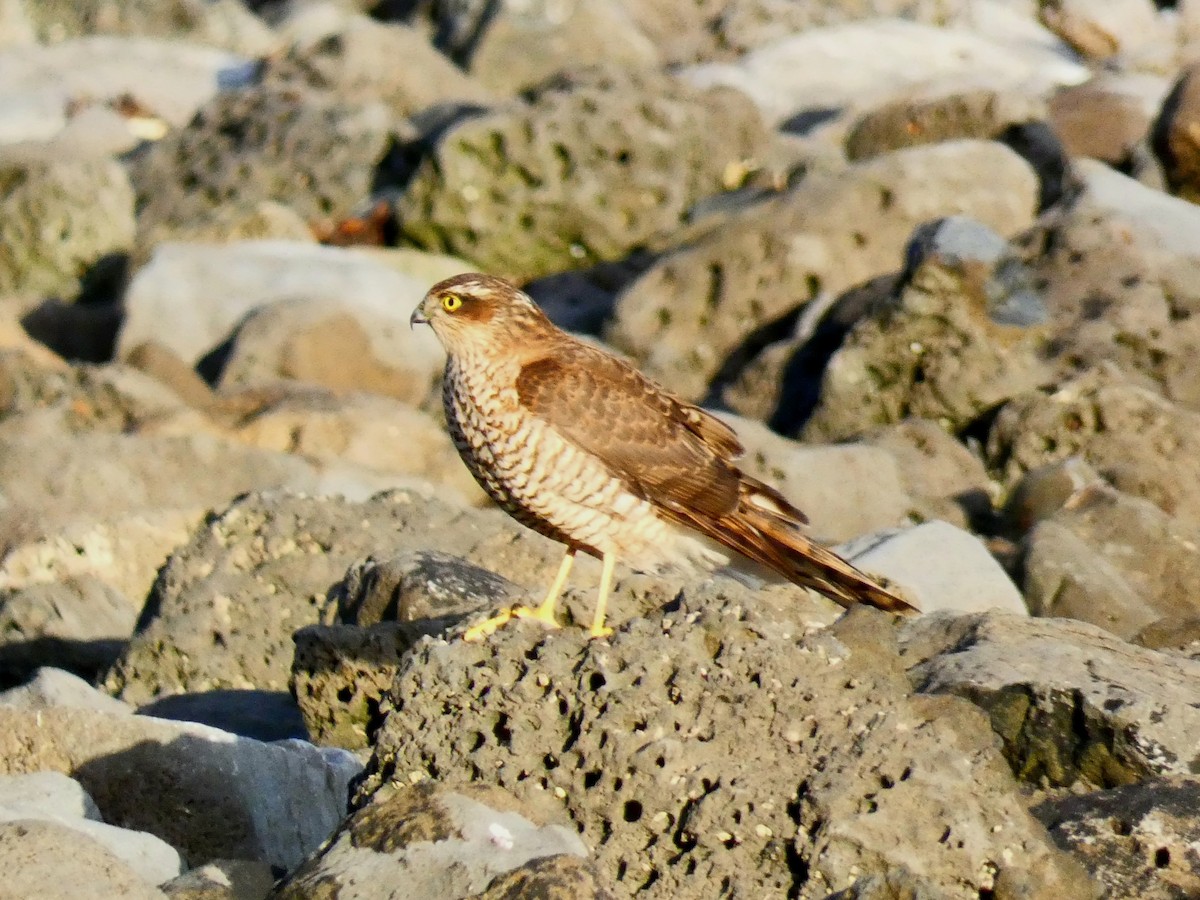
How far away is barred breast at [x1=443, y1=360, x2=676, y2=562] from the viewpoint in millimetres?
7625

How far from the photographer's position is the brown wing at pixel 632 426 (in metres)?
7.80

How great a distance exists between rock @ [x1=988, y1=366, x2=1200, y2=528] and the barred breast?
600 cm

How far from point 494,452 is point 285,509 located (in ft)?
9.13

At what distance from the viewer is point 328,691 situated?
8.14 metres

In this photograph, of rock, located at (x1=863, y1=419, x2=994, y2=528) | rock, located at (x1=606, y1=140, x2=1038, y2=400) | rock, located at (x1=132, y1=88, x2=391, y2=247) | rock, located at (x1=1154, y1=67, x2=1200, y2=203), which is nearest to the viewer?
rock, located at (x1=863, y1=419, x2=994, y2=528)

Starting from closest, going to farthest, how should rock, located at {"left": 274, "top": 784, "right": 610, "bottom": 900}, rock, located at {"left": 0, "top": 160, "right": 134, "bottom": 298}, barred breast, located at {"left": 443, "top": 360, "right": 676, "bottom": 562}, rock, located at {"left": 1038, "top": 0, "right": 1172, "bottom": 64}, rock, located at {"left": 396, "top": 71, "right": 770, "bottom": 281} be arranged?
1. rock, located at {"left": 274, "top": 784, "right": 610, "bottom": 900}
2. barred breast, located at {"left": 443, "top": 360, "right": 676, "bottom": 562}
3. rock, located at {"left": 396, "top": 71, "right": 770, "bottom": 281}
4. rock, located at {"left": 0, "top": 160, "right": 134, "bottom": 298}
5. rock, located at {"left": 1038, "top": 0, "right": 1172, "bottom": 64}

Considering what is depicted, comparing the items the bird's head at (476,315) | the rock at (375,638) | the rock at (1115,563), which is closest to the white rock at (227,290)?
the rock at (1115,563)

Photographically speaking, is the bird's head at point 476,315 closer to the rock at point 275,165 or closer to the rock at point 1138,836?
the rock at point 1138,836

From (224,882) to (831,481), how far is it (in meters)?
7.27

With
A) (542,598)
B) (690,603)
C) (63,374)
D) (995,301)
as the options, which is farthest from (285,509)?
(995,301)

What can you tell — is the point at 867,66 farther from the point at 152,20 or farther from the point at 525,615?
the point at 525,615

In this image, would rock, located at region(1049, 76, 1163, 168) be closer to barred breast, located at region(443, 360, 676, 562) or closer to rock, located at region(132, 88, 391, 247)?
rock, located at region(132, 88, 391, 247)

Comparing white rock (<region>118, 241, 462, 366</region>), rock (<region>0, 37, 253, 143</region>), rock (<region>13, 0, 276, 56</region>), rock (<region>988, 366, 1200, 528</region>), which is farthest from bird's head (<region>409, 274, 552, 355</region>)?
rock (<region>13, 0, 276, 56</region>)

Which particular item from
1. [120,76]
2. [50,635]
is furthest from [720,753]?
[120,76]
